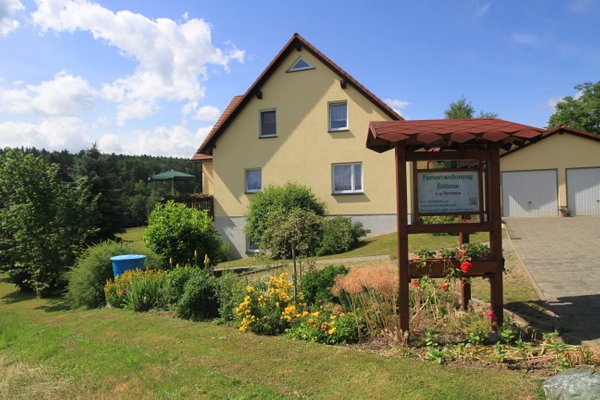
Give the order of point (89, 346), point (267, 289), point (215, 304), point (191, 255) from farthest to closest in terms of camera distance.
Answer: point (191, 255)
point (215, 304)
point (267, 289)
point (89, 346)

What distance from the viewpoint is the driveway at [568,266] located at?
627 centimetres

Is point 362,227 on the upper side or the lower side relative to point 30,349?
upper

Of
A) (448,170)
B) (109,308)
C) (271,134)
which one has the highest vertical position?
(271,134)

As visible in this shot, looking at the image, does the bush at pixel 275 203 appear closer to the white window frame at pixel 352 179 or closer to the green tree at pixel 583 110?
the white window frame at pixel 352 179

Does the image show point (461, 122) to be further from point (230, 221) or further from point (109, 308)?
point (230, 221)

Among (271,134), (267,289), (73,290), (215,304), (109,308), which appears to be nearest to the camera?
(267,289)

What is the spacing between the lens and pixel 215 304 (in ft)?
25.7

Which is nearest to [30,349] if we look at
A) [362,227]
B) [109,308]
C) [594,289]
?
[109,308]

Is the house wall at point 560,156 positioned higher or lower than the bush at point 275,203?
higher

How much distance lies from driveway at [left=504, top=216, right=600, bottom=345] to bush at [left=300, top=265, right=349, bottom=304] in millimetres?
3250

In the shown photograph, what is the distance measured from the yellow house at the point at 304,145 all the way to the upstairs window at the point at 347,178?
0.15ft

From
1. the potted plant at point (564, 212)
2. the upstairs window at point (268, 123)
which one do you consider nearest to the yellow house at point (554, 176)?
the potted plant at point (564, 212)

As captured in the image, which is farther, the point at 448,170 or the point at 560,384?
the point at 448,170

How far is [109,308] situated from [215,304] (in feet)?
10.5
